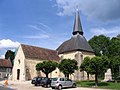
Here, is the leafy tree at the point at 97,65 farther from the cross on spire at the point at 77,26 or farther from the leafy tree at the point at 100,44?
the leafy tree at the point at 100,44

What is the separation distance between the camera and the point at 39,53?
50.8 m

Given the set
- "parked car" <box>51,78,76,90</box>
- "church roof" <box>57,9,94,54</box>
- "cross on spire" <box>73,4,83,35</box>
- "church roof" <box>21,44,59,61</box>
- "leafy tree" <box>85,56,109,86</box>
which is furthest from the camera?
"cross on spire" <box>73,4,83,35</box>

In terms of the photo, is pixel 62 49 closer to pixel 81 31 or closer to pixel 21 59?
pixel 81 31

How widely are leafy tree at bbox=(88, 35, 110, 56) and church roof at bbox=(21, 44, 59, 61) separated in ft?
51.1

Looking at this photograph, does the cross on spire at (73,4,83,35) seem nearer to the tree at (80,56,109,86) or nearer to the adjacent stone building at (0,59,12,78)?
the tree at (80,56,109,86)

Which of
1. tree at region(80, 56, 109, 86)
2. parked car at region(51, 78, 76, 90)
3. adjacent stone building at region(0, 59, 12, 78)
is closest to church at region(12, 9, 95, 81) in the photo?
tree at region(80, 56, 109, 86)

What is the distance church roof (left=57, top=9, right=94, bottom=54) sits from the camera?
51.1 meters

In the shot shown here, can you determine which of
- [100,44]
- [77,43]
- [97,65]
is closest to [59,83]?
[97,65]

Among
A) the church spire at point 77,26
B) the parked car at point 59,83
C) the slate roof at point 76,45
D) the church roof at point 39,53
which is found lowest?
the parked car at point 59,83

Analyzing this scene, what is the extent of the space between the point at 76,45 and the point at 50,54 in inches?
303

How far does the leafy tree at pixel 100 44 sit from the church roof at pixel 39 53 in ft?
51.1

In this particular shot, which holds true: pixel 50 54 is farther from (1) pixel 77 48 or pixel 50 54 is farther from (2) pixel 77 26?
(2) pixel 77 26

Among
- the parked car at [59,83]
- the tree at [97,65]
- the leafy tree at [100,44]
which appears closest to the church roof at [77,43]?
the leafy tree at [100,44]

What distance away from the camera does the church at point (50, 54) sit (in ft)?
154
